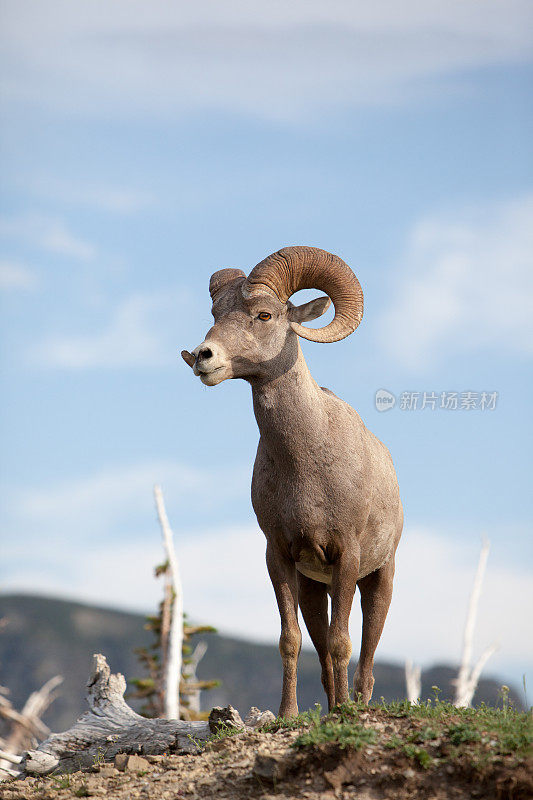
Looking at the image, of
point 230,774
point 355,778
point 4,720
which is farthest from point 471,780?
point 4,720

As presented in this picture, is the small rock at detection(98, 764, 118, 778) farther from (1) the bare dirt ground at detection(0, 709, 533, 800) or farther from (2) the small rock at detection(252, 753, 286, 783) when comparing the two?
(2) the small rock at detection(252, 753, 286, 783)

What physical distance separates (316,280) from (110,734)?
6119 millimetres

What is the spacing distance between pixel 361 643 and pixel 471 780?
3.80m

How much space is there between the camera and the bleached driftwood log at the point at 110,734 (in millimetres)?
9633

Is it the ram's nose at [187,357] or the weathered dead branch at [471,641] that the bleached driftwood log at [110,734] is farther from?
the weathered dead branch at [471,641]

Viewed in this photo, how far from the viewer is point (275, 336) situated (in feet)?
29.0

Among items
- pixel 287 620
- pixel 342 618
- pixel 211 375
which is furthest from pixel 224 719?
pixel 211 375

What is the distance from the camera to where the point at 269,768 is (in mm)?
7047

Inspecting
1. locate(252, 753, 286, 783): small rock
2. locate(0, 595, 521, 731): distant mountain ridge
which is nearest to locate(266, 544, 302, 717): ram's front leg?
locate(252, 753, 286, 783): small rock

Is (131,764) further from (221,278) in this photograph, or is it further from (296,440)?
(221,278)

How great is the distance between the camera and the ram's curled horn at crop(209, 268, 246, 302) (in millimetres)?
9438

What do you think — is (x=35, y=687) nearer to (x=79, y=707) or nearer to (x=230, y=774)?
(x=79, y=707)

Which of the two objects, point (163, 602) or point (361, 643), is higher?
point (163, 602)

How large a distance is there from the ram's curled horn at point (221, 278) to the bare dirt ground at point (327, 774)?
4.57 meters
